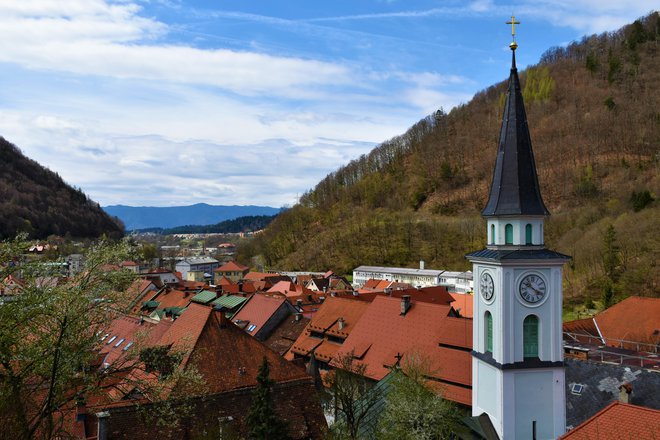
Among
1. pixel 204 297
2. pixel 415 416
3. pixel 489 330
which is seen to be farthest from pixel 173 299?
pixel 489 330

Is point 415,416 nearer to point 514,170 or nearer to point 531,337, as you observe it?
point 531,337

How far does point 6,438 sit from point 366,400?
1547 cm

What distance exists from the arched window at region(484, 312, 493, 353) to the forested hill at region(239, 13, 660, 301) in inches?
1679

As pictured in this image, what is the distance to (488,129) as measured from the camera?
155000mm

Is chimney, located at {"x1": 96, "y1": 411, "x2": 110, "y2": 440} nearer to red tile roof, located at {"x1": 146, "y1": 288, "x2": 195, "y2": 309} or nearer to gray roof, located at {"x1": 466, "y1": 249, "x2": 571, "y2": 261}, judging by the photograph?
gray roof, located at {"x1": 466, "y1": 249, "x2": 571, "y2": 261}

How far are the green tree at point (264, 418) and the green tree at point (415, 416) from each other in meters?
3.62

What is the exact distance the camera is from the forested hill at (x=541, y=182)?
75.2 metres

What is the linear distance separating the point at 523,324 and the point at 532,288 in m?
1.36

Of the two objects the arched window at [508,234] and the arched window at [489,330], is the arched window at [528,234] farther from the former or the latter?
the arched window at [489,330]

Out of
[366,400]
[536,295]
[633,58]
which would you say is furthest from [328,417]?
[633,58]

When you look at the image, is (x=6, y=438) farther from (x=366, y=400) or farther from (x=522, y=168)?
(x=522, y=168)

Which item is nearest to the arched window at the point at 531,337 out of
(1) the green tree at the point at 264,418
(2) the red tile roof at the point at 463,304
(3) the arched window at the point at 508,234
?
(3) the arched window at the point at 508,234

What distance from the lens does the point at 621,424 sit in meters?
14.7

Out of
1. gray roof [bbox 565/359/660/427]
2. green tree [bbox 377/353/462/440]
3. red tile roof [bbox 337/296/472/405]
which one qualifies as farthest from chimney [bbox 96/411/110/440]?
gray roof [bbox 565/359/660/427]
